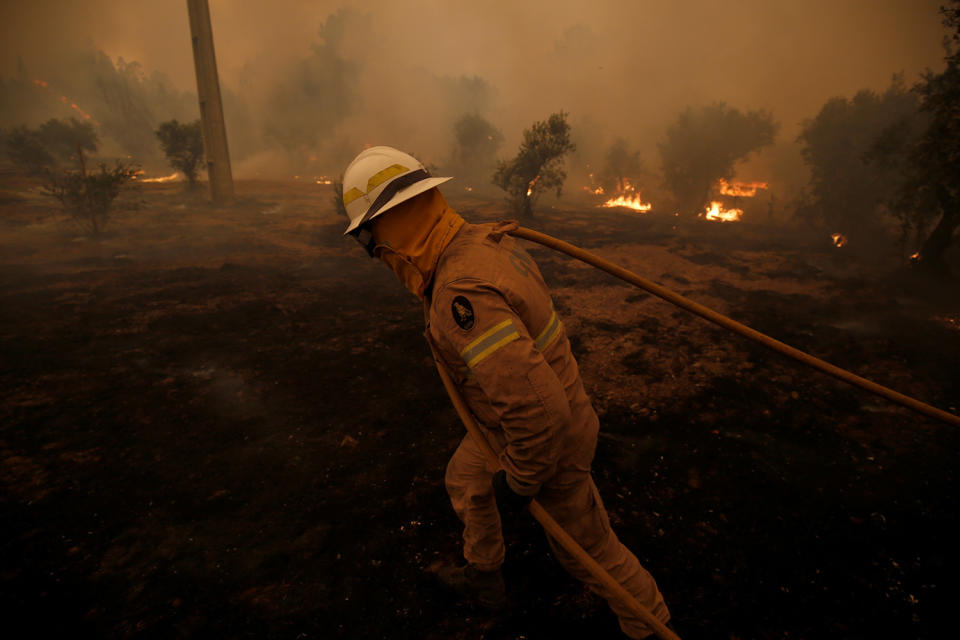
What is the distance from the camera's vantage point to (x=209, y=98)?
22234 millimetres

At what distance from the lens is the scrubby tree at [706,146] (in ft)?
94.1

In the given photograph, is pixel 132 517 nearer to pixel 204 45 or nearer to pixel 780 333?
pixel 780 333

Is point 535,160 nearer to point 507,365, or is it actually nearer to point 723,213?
point 723,213

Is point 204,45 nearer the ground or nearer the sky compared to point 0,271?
nearer the sky

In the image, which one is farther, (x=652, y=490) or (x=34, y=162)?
(x=34, y=162)

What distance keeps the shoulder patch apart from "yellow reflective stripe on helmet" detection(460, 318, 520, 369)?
0.08 metres

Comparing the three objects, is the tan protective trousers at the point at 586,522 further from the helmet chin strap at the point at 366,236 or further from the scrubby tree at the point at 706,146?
the scrubby tree at the point at 706,146

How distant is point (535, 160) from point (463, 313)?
63.4 ft

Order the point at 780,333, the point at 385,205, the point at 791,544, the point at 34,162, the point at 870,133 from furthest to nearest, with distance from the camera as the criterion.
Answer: the point at 34,162 → the point at 870,133 → the point at 780,333 → the point at 791,544 → the point at 385,205

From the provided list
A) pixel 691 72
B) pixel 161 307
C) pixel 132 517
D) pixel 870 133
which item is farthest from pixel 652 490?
pixel 691 72

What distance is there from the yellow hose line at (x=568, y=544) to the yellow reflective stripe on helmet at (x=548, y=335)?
56 cm

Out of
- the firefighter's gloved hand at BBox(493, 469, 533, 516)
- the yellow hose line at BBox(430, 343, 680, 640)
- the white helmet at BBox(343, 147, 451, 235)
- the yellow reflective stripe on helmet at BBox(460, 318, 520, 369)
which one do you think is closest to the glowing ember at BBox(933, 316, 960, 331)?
the yellow hose line at BBox(430, 343, 680, 640)

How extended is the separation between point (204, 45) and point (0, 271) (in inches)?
710

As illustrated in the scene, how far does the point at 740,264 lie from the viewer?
14.0 metres
